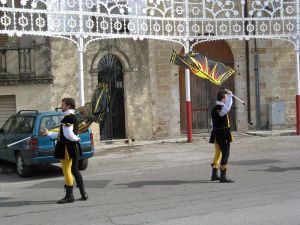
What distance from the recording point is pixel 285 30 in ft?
64.0

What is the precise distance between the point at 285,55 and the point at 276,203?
13.2 metres

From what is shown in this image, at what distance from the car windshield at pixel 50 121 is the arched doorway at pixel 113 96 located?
6.23 metres

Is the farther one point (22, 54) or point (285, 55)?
point (285, 55)

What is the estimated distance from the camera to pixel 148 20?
59.4ft

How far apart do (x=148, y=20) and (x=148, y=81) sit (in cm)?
221

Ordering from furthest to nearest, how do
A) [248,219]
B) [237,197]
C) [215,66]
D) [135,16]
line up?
[135,16]
[215,66]
[237,197]
[248,219]

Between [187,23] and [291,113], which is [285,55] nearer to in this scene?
[291,113]

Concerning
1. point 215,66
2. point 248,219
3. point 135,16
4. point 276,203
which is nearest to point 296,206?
point 276,203

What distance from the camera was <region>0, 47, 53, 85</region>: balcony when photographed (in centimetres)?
1742

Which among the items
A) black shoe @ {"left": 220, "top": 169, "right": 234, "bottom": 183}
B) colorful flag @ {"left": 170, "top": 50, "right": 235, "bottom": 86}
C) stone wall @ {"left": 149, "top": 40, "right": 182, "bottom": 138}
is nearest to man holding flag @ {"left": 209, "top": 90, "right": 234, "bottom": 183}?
black shoe @ {"left": 220, "top": 169, "right": 234, "bottom": 183}

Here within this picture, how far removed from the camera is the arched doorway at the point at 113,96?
1859 centimetres

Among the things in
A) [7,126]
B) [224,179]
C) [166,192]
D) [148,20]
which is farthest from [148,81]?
[166,192]

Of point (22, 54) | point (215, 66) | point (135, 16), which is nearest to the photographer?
point (215, 66)

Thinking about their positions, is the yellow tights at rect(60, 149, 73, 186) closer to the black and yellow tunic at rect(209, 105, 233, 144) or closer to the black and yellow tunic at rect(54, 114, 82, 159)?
the black and yellow tunic at rect(54, 114, 82, 159)
